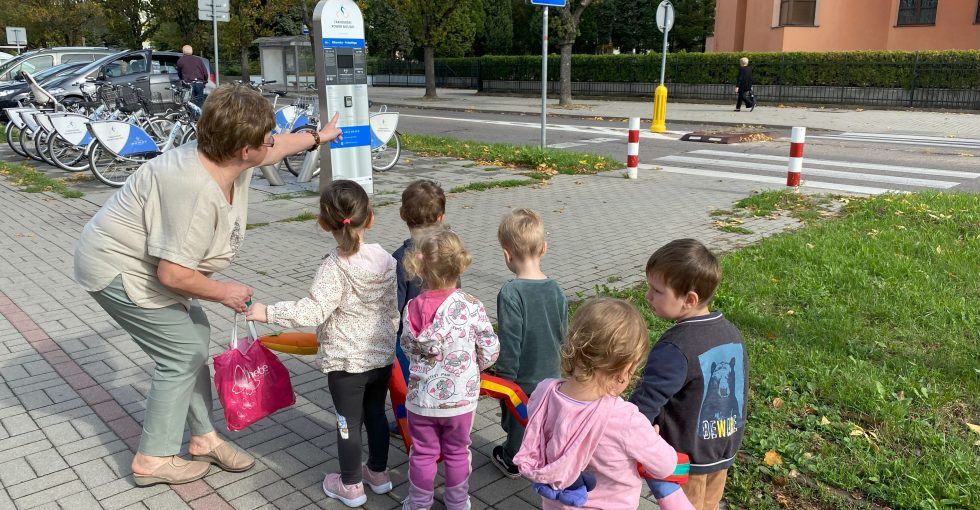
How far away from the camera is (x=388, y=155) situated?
1269cm

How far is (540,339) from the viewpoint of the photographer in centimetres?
300

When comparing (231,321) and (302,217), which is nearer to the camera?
(231,321)

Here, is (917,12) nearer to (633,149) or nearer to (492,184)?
(633,149)

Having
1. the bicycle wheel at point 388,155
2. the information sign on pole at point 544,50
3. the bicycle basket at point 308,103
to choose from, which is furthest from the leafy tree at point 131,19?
the information sign on pole at point 544,50

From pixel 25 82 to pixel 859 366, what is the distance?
22718mm

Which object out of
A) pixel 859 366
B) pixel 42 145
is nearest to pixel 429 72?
pixel 42 145

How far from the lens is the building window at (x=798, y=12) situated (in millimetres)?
30303

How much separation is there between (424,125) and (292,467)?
60.3ft

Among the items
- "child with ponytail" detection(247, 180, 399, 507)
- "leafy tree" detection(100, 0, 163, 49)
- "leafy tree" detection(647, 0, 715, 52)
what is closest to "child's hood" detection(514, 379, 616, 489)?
"child with ponytail" detection(247, 180, 399, 507)

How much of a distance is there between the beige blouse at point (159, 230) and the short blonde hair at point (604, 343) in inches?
60.9

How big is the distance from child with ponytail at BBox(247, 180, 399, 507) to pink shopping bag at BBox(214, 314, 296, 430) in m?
0.30

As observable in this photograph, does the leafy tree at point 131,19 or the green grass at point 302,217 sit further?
the leafy tree at point 131,19

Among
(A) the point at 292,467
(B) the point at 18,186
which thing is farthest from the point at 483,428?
(B) the point at 18,186

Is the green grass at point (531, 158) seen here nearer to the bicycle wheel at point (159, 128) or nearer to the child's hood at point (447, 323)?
the bicycle wheel at point (159, 128)
